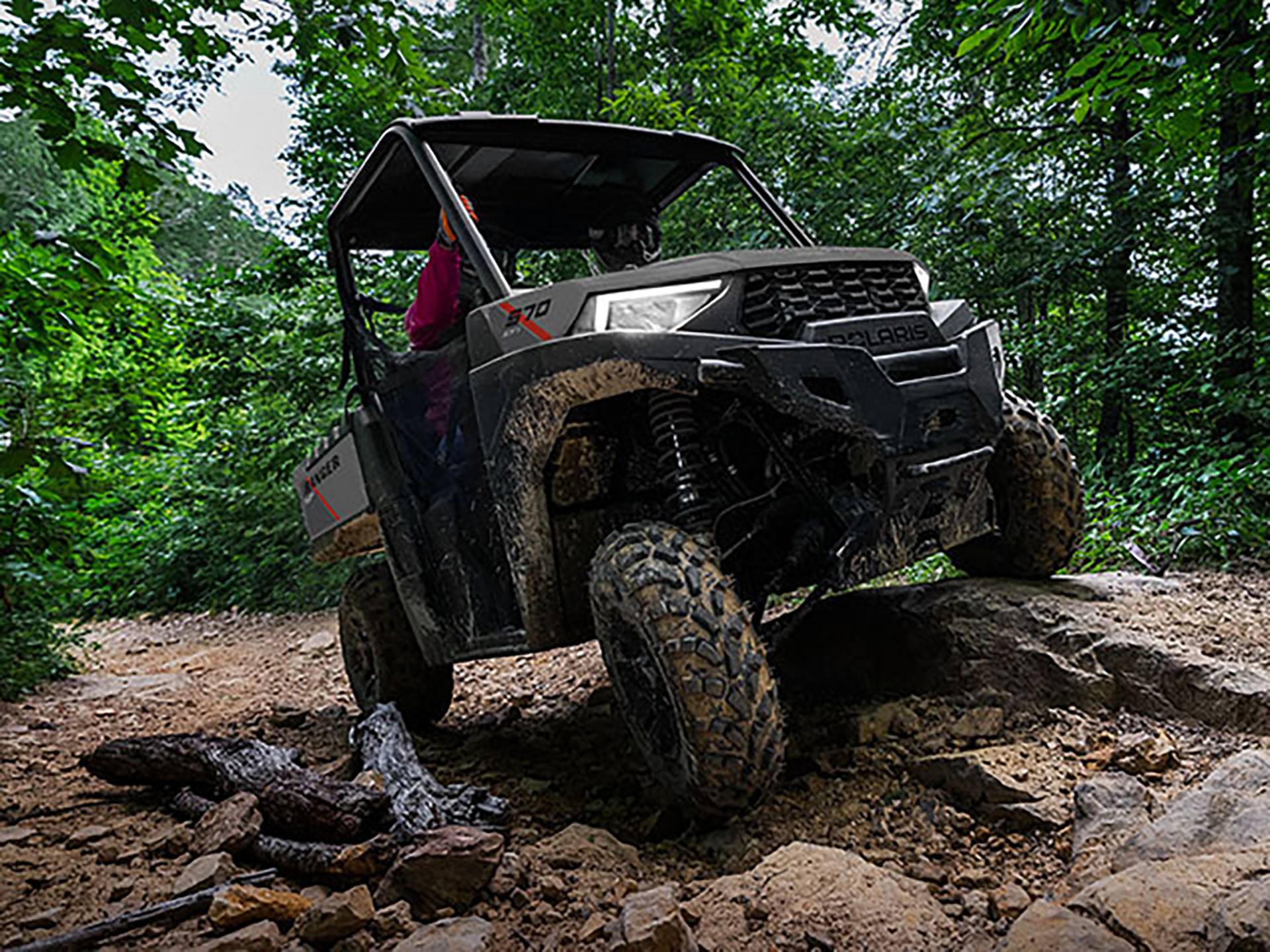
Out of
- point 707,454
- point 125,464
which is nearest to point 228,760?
point 707,454

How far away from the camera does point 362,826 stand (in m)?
2.21

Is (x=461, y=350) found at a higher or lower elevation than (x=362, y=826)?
higher

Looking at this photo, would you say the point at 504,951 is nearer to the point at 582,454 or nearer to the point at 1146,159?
the point at 582,454

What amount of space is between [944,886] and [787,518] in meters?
1.07

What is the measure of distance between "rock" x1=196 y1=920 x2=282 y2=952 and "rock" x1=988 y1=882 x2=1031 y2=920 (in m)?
1.42

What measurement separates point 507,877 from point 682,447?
115 cm

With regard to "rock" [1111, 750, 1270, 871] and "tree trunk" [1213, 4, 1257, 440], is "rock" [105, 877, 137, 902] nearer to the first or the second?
"rock" [1111, 750, 1270, 871]

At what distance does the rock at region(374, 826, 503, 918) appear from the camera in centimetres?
181

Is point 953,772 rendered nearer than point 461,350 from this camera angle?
Yes

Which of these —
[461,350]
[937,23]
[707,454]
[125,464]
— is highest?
[937,23]

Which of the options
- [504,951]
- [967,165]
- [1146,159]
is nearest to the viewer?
[504,951]

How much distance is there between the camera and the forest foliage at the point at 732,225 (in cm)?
298

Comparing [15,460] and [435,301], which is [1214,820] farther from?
[15,460]

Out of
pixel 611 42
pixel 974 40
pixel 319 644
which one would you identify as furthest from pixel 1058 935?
pixel 611 42
